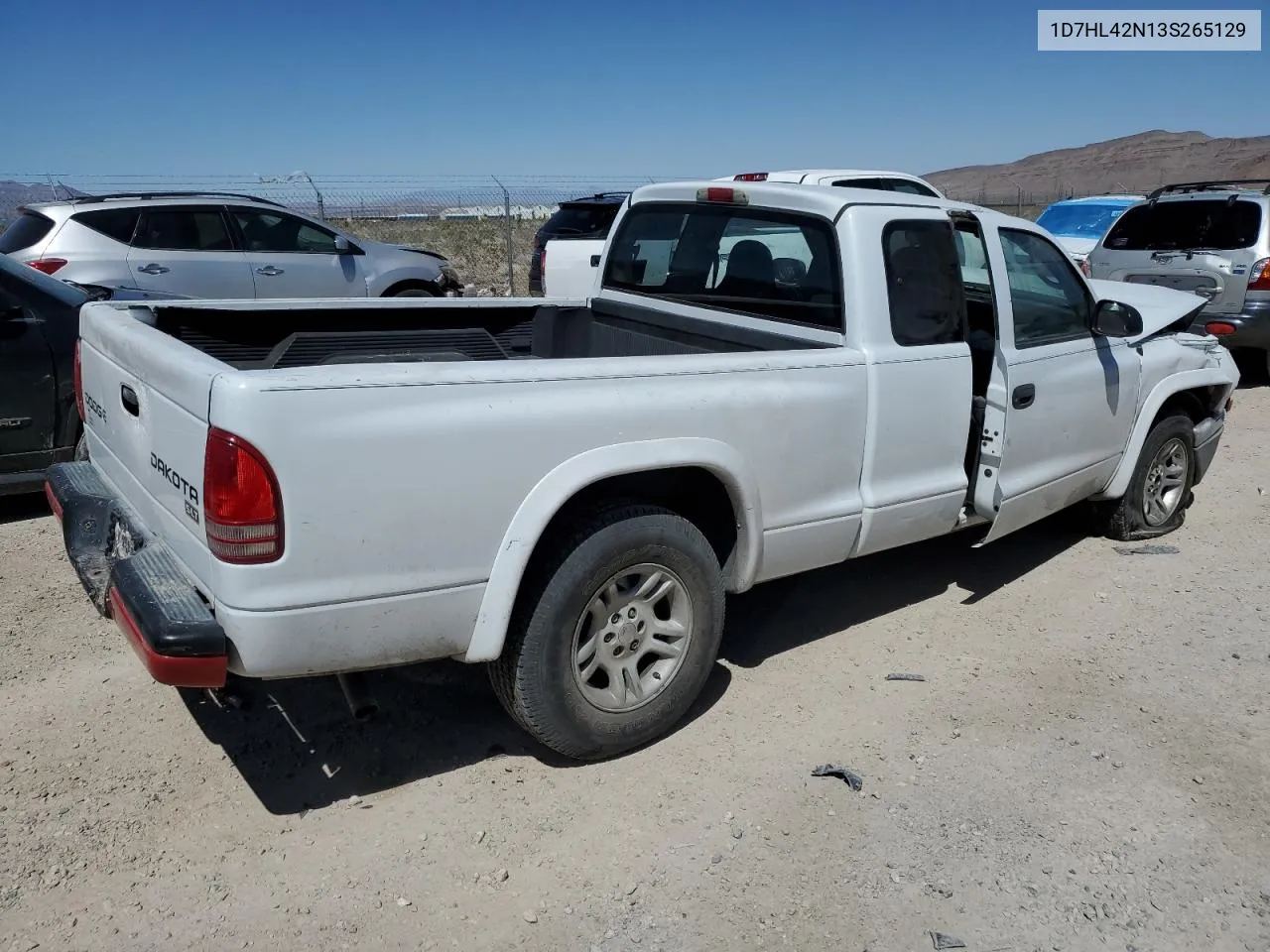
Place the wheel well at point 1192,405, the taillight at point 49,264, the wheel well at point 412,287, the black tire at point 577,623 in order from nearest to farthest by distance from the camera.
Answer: the black tire at point 577,623 < the wheel well at point 1192,405 < the taillight at point 49,264 < the wheel well at point 412,287

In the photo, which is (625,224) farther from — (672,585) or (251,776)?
(251,776)

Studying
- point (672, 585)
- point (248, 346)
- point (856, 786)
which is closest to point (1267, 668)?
point (856, 786)

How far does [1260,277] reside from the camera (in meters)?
9.09

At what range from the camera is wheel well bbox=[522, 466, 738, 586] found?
317 centimetres

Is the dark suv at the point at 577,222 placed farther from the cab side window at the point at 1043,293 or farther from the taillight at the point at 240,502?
the taillight at the point at 240,502

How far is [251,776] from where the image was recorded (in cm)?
331

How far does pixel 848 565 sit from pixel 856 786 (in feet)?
6.78

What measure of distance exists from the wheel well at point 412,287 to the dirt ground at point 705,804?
679 centimetres

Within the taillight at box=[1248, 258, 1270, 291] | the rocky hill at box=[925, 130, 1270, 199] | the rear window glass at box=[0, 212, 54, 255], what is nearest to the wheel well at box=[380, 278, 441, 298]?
the rear window glass at box=[0, 212, 54, 255]

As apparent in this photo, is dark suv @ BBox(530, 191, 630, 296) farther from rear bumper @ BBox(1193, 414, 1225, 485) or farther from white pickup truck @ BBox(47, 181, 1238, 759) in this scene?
rear bumper @ BBox(1193, 414, 1225, 485)

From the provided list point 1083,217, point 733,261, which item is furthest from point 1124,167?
point 733,261

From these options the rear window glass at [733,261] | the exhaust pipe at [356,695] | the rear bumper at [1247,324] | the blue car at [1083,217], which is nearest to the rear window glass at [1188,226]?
the rear bumper at [1247,324]

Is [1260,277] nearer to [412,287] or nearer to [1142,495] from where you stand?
[1142,495]

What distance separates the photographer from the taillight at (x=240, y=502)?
2506 millimetres
